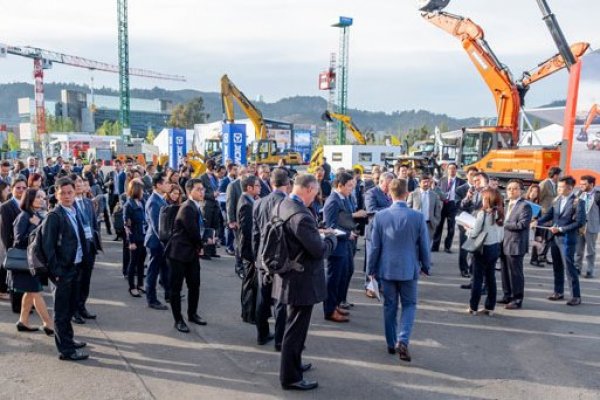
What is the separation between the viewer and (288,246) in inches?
157

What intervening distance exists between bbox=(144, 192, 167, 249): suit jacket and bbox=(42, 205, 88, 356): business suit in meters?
1.68

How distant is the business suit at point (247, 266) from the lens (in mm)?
5602

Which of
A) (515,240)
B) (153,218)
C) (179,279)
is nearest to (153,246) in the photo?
(153,218)

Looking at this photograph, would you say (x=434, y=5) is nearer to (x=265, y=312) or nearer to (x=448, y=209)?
(x=448, y=209)

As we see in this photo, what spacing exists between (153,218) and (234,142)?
44.0ft

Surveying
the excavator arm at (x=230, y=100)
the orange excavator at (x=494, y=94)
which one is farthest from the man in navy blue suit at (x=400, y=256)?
the excavator arm at (x=230, y=100)

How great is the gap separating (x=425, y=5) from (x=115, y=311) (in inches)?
770

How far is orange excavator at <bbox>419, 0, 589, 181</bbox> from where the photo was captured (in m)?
17.9

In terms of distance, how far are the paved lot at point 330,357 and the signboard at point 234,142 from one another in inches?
513

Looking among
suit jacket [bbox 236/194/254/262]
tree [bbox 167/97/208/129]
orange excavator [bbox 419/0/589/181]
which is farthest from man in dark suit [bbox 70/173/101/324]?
tree [bbox 167/97/208/129]

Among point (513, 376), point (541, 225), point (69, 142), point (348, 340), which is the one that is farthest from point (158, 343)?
point (69, 142)

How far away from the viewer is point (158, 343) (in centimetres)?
520

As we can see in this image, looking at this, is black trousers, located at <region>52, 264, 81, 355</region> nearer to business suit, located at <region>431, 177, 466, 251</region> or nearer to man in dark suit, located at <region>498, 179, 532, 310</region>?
man in dark suit, located at <region>498, 179, 532, 310</region>

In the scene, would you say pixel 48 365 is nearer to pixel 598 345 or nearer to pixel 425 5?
pixel 598 345
